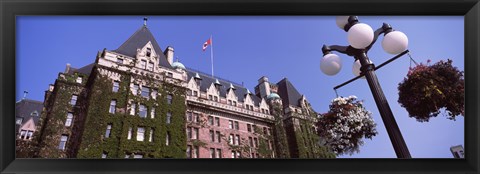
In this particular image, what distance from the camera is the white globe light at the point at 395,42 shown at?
14.2 ft

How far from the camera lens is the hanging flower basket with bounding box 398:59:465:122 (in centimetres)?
441

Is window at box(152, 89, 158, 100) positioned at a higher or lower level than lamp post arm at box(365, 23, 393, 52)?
higher

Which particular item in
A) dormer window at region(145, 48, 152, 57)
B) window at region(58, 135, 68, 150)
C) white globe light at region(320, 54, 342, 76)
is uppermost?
dormer window at region(145, 48, 152, 57)

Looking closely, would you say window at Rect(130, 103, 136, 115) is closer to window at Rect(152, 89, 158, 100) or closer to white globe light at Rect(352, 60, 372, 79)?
window at Rect(152, 89, 158, 100)

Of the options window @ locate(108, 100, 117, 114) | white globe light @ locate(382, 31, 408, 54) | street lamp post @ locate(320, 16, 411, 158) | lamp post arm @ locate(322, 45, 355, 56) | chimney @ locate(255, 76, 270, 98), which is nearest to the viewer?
street lamp post @ locate(320, 16, 411, 158)

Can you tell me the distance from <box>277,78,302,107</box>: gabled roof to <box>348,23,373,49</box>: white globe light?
26432 millimetres

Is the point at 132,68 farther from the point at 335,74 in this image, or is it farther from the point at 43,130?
the point at 335,74

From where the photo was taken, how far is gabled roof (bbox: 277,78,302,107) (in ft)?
102

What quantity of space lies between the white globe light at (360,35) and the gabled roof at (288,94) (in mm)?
A: 26432

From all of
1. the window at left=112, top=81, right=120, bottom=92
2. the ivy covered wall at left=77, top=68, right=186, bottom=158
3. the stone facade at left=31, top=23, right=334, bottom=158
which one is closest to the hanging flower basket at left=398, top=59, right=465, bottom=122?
the stone facade at left=31, top=23, right=334, bottom=158

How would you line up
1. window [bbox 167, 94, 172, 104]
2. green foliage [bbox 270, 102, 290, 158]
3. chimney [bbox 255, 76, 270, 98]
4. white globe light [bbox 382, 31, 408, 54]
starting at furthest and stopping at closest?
chimney [bbox 255, 76, 270, 98] < green foliage [bbox 270, 102, 290, 158] < window [bbox 167, 94, 172, 104] < white globe light [bbox 382, 31, 408, 54]

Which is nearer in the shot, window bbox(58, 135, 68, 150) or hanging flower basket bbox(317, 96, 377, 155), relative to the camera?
hanging flower basket bbox(317, 96, 377, 155)
